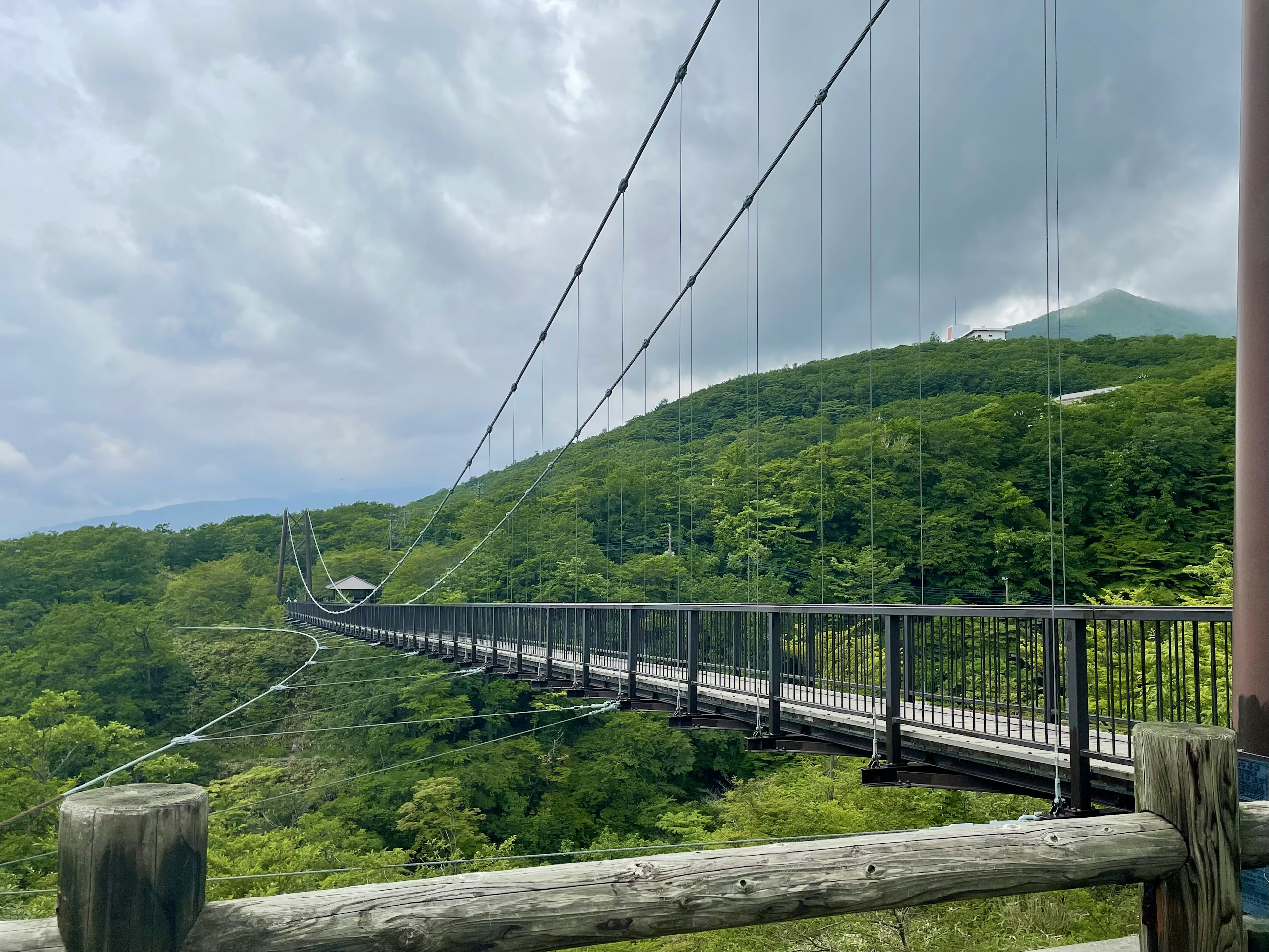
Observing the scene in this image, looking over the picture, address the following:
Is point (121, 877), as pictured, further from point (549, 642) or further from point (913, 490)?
point (913, 490)

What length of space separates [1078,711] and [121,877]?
3692mm

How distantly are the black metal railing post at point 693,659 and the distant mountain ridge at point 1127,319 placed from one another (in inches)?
1107

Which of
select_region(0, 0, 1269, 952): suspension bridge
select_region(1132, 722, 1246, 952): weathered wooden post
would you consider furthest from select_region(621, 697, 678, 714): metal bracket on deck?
select_region(1132, 722, 1246, 952): weathered wooden post

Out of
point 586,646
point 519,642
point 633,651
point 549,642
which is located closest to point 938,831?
point 633,651

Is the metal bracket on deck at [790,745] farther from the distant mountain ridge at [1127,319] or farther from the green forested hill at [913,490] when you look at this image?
the distant mountain ridge at [1127,319]

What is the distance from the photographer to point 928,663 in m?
5.95

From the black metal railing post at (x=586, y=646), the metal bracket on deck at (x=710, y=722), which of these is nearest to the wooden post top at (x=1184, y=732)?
the metal bracket on deck at (x=710, y=722)

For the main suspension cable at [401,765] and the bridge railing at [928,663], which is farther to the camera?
the main suspension cable at [401,765]

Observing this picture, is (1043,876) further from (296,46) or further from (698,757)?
(296,46)

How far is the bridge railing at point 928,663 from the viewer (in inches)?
151

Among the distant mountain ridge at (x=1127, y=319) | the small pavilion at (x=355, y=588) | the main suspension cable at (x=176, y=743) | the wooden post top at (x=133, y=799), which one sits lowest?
the small pavilion at (x=355, y=588)

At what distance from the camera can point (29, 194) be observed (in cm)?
16000

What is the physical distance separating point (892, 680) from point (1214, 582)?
15558 mm

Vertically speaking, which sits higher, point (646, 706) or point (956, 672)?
point (956, 672)
